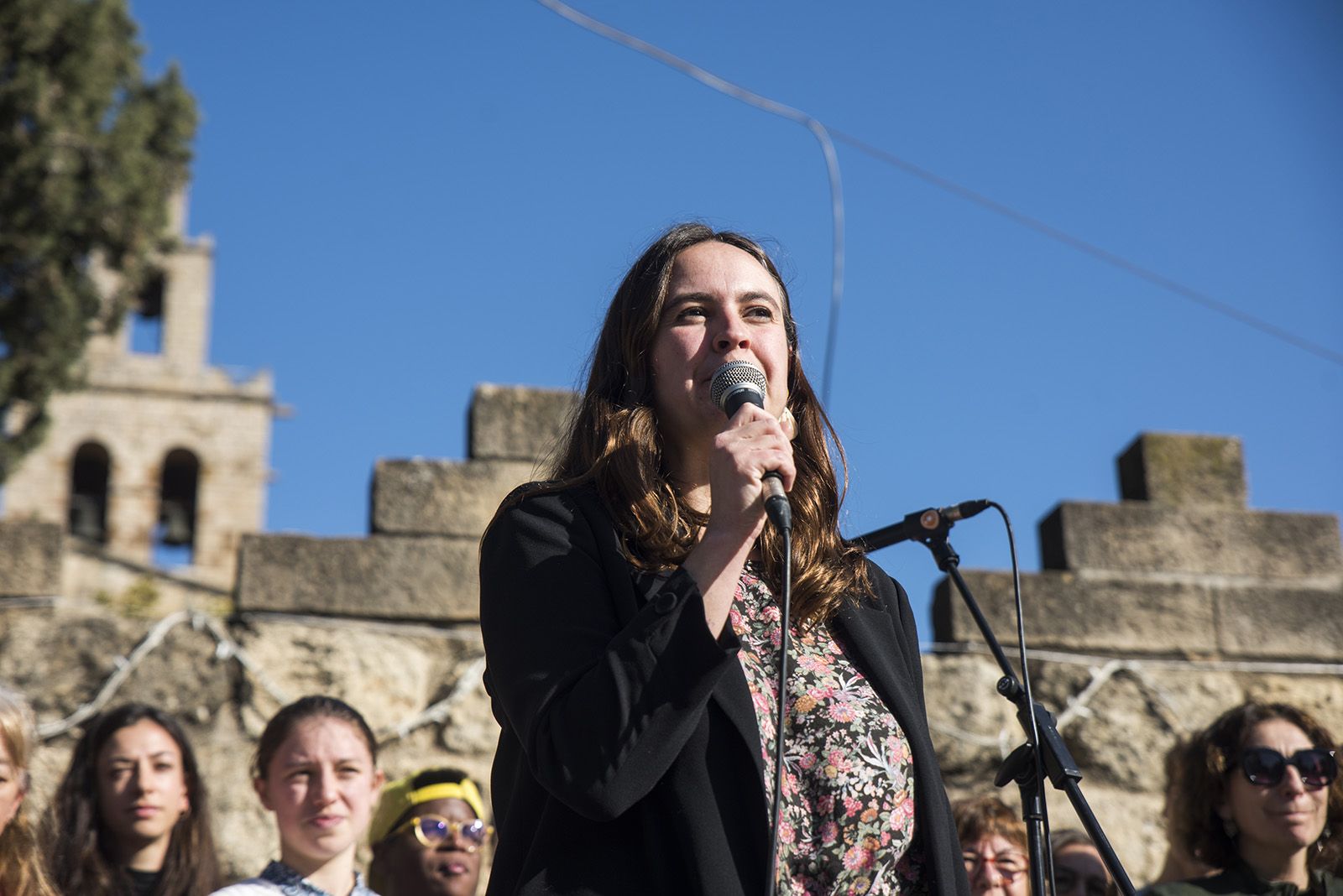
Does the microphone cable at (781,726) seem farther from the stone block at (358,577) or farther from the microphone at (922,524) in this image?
the stone block at (358,577)

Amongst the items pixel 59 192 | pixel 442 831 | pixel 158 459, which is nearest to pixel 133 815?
pixel 442 831

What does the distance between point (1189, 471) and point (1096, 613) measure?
792mm

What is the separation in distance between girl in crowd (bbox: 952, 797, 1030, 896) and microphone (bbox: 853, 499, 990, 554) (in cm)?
167

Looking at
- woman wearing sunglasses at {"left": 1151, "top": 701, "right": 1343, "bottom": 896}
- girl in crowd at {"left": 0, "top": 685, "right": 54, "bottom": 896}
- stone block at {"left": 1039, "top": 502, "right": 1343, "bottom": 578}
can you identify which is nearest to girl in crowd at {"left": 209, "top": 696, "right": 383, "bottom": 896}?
girl in crowd at {"left": 0, "top": 685, "right": 54, "bottom": 896}

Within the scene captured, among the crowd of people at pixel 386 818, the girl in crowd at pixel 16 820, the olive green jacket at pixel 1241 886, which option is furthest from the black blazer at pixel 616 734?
the olive green jacket at pixel 1241 886

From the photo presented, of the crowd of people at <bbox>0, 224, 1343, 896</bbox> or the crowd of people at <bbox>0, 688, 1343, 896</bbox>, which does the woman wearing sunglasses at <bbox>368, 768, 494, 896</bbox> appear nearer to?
the crowd of people at <bbox>0, 688, 1343, 896</bbox>

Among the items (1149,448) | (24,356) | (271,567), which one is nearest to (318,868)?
(271,567)

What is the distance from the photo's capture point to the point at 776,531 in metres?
2.45

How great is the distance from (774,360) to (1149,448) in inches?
174

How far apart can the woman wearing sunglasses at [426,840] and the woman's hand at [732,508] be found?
265cm

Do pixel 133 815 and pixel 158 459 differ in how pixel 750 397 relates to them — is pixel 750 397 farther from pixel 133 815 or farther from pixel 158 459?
pixel 158 459

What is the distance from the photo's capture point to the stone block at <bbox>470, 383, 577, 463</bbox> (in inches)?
242

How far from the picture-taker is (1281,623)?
631 centimetres

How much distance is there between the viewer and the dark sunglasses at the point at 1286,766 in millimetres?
4102
